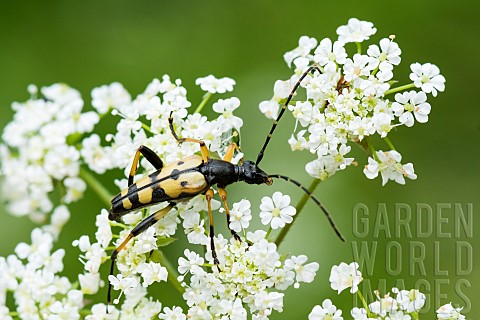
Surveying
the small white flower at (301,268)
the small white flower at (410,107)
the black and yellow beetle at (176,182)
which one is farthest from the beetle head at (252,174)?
the small white flower at (410,107)

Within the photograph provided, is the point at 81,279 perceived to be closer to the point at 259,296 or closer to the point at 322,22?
the point at 259,296

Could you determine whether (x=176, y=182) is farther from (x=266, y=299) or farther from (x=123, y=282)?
(x=266, y=299)

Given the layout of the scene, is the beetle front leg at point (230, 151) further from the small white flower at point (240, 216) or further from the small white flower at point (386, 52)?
the small white flower at point (386, 52)

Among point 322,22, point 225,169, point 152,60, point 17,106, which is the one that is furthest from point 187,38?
point 225,169

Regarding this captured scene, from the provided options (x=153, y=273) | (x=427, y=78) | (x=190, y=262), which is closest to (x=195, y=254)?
(x=190, y=262)

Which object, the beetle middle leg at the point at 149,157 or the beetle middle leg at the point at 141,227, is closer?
the beetle middle leg at the point at 141,227

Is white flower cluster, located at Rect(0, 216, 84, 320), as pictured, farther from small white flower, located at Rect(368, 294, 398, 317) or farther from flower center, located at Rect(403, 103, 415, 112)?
flower center, located at Rect(403, 103, 415, 112)

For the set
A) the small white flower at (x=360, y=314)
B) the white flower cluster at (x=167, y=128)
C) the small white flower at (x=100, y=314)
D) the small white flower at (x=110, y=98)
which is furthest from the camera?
the small white flower at (x=110, y=98)
